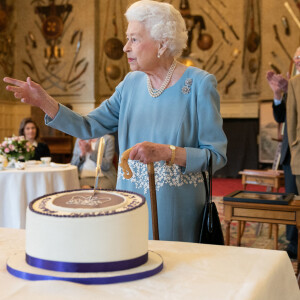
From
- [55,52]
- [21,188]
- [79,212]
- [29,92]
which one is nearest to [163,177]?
[29,92]

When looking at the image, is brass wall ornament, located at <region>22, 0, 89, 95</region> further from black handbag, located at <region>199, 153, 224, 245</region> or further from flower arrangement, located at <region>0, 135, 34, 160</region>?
black handbag, located at <region>199, 153, 224, 245</region>

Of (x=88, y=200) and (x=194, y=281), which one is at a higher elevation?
(x=88, y=200)

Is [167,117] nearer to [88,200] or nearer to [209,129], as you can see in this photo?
[209,129]

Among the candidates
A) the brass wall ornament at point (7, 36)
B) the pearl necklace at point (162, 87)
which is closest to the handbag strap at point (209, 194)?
the pearl necklace at point (162, 87)

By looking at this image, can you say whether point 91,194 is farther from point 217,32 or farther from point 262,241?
point 217,32

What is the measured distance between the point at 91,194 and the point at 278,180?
4983 millimetres

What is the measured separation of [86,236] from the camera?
1.04 m

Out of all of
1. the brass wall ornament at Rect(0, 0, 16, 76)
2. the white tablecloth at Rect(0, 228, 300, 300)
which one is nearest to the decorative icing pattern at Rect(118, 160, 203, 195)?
the white tablecloth at Rect(0, 228, 300, 300)

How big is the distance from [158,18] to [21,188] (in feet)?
11.9

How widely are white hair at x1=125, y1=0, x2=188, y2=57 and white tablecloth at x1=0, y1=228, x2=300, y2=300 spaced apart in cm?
99

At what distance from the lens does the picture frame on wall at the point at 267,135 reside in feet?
40.1

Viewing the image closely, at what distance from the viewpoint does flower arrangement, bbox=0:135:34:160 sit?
5887 mm

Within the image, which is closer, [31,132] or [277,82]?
[277,82]

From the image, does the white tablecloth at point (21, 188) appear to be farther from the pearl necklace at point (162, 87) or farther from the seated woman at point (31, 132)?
the pearl necklace at point (162, 87)
